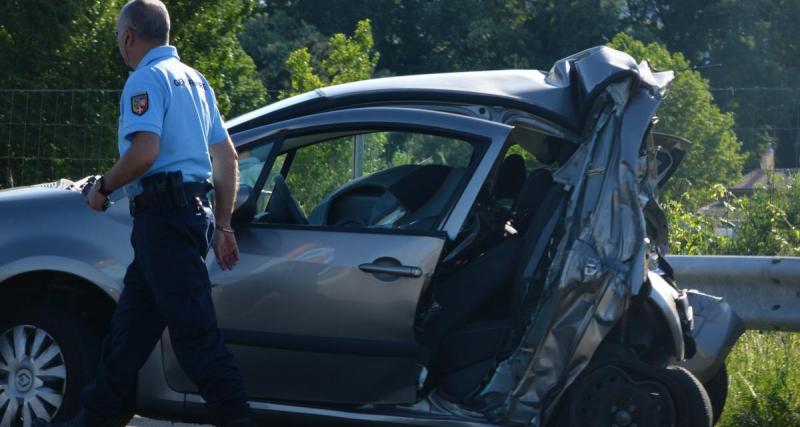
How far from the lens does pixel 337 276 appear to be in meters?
4.95

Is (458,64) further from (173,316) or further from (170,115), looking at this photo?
(173,316)

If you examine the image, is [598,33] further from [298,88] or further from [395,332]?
[395,332]

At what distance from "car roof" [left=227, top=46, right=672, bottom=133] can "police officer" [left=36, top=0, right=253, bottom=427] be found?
0.59 m

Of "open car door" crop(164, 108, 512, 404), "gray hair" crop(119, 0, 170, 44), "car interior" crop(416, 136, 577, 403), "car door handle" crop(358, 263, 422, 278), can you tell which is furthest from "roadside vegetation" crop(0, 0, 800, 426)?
"gray hair" crop(119, 0, 170, 44)

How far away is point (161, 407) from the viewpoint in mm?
5074

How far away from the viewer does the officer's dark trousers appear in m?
4.62

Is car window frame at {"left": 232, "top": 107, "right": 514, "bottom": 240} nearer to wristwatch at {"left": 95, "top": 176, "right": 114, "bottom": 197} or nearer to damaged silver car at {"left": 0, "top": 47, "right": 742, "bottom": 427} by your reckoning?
damaged silver car at {"left": 0, "top": 47, "right": 742, "bottom": 427}

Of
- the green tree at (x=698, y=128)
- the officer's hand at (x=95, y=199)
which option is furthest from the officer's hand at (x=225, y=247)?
the green tree at (x=698, y=128)

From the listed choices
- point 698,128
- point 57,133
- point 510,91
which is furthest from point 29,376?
point 698,128

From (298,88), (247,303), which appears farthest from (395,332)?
(298,88)

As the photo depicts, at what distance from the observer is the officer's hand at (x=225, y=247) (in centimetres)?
480

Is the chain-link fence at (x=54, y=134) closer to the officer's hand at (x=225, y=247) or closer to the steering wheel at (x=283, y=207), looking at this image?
the steering wheel at (x=283, y=207)

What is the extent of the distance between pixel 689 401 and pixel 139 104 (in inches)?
91.9

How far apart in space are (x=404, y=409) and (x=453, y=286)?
1.78 feet
